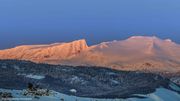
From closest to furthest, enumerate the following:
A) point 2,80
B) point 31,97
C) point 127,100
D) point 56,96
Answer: point 31,97
point 56,96
point 127,100
point 2,80

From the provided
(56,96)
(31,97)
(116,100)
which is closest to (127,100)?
(116,100)

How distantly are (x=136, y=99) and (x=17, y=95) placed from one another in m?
39.1

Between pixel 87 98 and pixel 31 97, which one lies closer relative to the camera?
pixel 31 97

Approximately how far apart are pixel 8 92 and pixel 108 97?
33991mm

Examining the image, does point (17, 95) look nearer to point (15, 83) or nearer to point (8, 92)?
point (8, 92)

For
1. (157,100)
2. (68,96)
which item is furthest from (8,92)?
(157,100)

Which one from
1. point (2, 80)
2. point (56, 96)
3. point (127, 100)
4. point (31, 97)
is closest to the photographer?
point (31, 97)

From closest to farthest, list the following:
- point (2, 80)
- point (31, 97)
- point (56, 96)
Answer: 1. point (31, 97)
2. point (56, 96)
3. point (2, 80)

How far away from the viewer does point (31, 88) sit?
549 feet

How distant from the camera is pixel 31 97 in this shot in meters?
160

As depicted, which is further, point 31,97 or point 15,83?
point 15,83

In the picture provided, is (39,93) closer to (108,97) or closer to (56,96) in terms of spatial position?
(56,96)

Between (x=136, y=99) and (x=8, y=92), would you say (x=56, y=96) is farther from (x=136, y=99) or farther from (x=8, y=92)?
(x=136, y=99)

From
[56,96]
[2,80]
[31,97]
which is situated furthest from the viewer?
[2,80]
